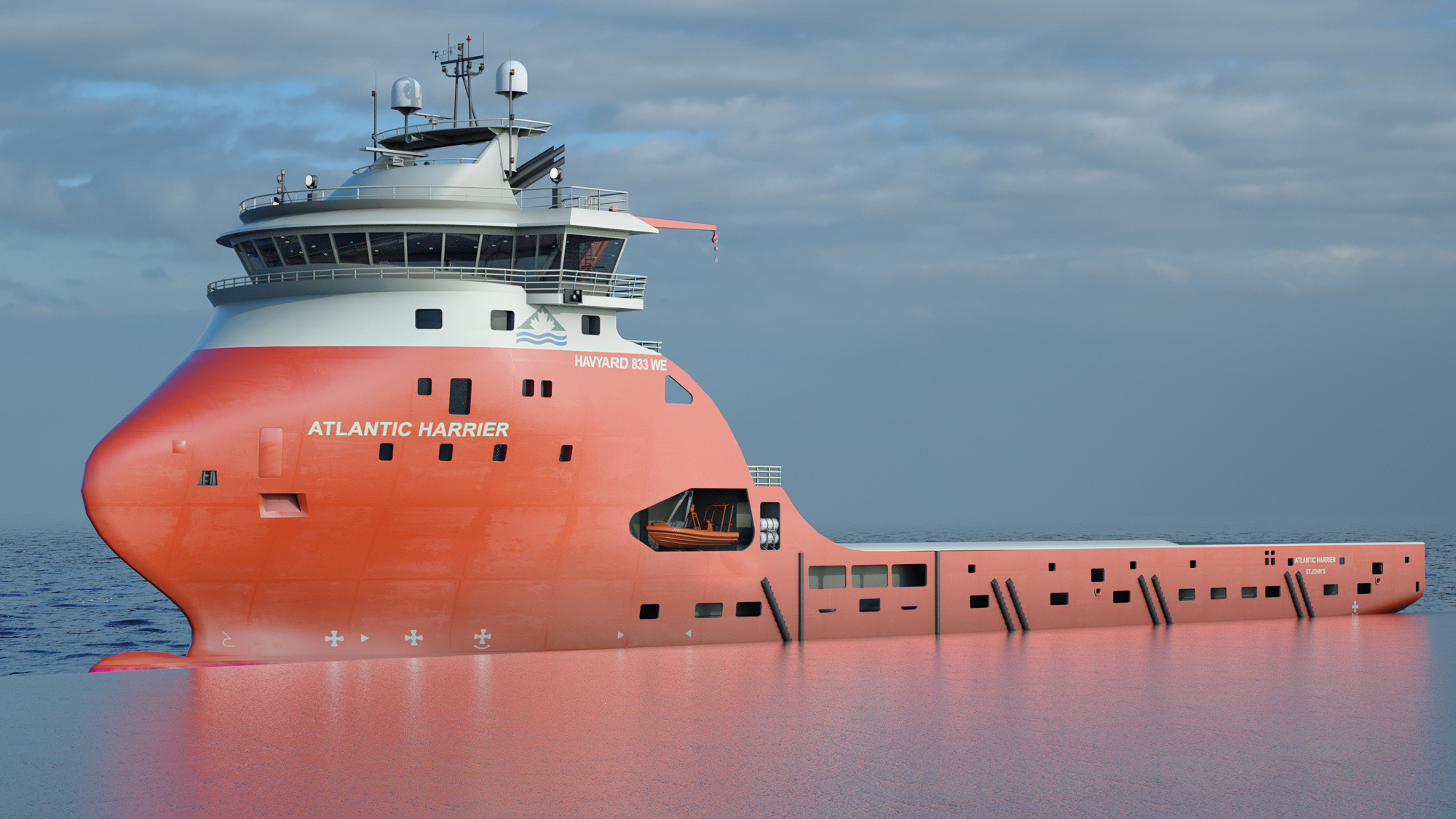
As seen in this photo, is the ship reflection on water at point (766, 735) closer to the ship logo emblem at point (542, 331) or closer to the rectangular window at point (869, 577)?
the rectangular window at point (869, 577)

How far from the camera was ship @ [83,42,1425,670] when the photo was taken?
84.5 ft

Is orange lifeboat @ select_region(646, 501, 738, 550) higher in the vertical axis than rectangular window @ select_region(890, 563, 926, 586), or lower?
higher

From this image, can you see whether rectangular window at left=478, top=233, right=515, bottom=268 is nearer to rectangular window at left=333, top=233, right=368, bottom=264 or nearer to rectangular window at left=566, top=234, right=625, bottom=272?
rectangular window at left=566, top=234, right=625, bottom=272

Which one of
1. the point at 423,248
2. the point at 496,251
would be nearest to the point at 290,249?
the point at 423,248

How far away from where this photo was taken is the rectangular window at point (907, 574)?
33.9 m

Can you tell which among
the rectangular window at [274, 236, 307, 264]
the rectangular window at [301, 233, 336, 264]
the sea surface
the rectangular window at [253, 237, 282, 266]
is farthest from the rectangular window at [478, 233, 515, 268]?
the sea surface

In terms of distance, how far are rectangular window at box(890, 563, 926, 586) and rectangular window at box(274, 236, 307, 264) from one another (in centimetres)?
1674

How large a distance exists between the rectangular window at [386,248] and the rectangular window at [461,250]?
0.29 meters

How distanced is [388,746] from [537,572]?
6448 millimetres

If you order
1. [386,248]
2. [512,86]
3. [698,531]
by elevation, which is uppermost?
[512,86]

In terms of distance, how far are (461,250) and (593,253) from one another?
2992mm

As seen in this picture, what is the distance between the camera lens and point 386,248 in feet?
91.1

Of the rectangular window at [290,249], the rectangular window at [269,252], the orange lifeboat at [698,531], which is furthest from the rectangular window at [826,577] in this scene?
the rectangular window at [269,252]

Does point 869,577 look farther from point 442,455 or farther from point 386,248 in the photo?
point 386,248
